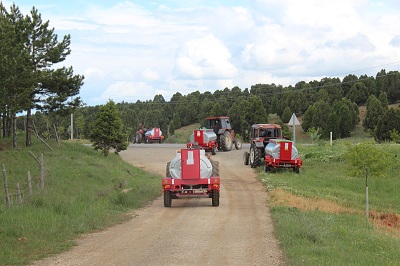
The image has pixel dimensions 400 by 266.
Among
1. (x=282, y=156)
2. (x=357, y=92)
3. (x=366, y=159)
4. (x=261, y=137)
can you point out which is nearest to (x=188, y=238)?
(x=366, y=159)

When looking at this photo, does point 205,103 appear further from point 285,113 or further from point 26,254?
point 26,254

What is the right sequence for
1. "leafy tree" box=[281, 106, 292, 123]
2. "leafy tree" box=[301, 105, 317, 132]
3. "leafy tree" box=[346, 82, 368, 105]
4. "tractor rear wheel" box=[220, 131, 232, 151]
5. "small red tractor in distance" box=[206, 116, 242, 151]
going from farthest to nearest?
"leafy tree" box=[346, 82, 368, 105]
"leafy tree" box=[281, 106, 292, 123]
"leafy tree" box=[301, 105, 317, 132]
"small red tractor in distance" box=[206, 116, 242, 151]
"tractor rear wheel" box=[220, 131, 232, 151]

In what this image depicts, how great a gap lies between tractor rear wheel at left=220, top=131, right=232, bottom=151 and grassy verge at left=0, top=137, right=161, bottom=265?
453 inches

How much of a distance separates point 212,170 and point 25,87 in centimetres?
1360

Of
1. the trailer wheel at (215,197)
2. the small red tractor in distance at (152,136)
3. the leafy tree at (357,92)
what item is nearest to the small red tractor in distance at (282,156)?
the trailer wheel at (215,197)

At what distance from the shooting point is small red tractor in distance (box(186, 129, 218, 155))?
39.1 metres

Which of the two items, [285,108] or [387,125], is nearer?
[387,125]

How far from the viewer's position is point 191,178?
18641mm

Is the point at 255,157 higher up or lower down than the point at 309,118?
lower down

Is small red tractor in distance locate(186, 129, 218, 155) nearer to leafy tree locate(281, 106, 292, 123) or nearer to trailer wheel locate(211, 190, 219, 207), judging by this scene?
trailer wheel locate(211, 190, 219, 207)

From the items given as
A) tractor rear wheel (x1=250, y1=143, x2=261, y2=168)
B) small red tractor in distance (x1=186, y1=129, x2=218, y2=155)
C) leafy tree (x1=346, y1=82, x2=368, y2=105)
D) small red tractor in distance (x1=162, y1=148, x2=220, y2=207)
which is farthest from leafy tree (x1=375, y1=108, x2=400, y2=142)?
small red tractor in distance (x1=162, y1=148, x2=220, y2=207)

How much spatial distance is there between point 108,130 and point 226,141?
12522mm

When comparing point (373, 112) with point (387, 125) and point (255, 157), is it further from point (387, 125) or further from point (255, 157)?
point (255, 157)

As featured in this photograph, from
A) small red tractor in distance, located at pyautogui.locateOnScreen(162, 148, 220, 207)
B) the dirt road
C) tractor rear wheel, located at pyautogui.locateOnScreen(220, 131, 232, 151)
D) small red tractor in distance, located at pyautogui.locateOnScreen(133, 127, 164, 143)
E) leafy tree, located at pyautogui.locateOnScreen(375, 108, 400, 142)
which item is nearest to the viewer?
the dirt road
